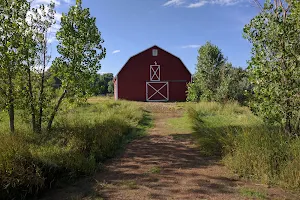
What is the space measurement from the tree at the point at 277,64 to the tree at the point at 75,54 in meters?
4.87

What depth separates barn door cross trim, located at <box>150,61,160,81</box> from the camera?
92.9ft

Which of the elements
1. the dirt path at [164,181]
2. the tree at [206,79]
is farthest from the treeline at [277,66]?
the tree at [206,79]

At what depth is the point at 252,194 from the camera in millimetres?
4395

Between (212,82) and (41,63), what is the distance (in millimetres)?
17223

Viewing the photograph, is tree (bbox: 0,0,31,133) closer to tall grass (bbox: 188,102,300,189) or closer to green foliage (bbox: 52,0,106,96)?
green foliage (bbox: 52,0,106,96)

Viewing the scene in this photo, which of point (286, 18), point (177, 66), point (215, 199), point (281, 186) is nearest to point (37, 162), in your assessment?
point (215, 199)

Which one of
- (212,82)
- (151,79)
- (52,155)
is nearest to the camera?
(52,155)

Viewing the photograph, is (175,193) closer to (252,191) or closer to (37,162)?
(252,191)

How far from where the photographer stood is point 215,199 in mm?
4242

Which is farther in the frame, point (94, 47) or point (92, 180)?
point (94, 47)

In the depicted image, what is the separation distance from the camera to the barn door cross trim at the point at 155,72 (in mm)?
28328

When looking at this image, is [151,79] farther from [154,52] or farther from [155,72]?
[154,52]

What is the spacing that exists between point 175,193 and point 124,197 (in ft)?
2.85

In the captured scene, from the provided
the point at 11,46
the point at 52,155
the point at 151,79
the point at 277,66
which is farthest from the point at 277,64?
the point at 151,79
